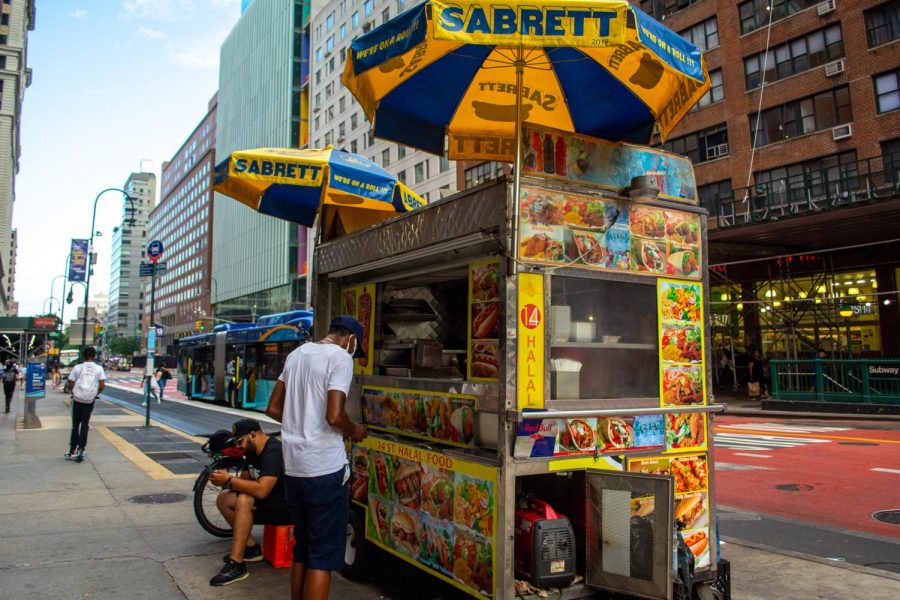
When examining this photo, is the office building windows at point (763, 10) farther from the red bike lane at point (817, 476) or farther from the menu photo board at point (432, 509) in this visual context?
the menu photo board at point (432, 509)

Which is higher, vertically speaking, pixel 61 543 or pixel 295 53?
pixel 295 53

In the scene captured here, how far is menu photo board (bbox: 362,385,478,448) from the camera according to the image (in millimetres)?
4328

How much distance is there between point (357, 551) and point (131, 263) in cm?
19395

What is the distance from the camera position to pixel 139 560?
17.2 feet

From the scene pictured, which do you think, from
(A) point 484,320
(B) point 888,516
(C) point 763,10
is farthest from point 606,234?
(C) point 763,10

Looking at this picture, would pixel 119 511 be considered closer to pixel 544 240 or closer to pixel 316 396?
pixel 316 396

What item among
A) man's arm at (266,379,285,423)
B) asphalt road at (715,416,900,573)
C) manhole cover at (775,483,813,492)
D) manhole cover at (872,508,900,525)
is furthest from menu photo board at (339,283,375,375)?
manhole cover at (775,483,813,492)

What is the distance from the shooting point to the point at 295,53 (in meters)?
71.6

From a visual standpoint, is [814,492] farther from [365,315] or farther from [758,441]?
[365,315]

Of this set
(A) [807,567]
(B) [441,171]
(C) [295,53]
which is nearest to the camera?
(A) [807,567]

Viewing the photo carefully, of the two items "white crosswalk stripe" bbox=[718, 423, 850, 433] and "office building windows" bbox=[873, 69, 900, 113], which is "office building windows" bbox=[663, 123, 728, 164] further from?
"white crosswalk stripe" bbox=[718, 423, 850, 433]

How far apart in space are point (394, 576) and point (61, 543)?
10.4ft

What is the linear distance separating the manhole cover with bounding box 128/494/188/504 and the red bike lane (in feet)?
22.6

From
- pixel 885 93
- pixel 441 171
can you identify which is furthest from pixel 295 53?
pixel 885 93
